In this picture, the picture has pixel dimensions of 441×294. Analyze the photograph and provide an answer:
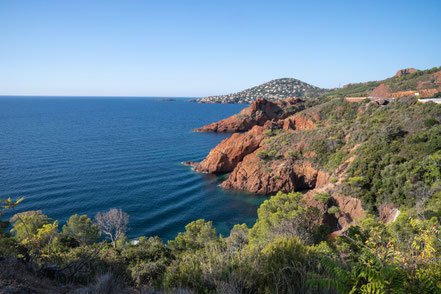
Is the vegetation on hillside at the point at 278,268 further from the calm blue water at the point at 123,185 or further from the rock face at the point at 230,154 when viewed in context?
the rock face at the point at 230,154

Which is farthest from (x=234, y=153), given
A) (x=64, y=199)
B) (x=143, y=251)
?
(x=143, y=251)

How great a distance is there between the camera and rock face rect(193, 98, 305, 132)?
287 feet

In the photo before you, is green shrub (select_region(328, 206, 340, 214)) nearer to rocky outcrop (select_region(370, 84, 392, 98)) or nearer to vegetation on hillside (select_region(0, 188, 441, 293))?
vegetation on hillside (select_region(0, 188, 441, 293))

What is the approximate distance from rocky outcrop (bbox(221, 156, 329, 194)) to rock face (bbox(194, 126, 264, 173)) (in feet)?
18.8

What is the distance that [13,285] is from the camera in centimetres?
576

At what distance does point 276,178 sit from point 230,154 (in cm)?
1127

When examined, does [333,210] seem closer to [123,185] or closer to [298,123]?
[123,185]

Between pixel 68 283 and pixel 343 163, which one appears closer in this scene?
pixel 68 283

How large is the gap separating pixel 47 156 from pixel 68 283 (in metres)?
→ 50.5

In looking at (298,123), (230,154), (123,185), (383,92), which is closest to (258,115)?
(298,123)

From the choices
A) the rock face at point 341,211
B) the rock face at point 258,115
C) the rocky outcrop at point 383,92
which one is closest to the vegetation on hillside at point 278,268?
the rock face at point 341,211

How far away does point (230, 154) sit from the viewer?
4503 cm

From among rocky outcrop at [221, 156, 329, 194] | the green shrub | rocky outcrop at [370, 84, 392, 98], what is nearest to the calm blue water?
rocky outcrop at [221, 156, 329, 194]

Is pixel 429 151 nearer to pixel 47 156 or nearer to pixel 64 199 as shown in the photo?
pixel 64 199
